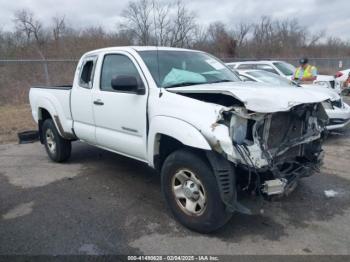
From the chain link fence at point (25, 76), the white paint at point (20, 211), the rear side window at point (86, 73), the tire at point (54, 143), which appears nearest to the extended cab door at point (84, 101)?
the rear side window at point (86, 73)

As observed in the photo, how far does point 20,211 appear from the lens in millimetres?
4410

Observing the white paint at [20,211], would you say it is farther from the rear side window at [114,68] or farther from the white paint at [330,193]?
the white paint at [330,193]

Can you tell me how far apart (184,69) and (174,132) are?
1.30m

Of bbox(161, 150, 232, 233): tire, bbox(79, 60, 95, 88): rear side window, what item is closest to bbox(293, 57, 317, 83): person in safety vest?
bbox(79, 60, 95, 88): rear side window

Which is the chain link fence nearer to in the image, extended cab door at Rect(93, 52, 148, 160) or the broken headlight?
extended cab door at Rect(93, 52, 148, 160)

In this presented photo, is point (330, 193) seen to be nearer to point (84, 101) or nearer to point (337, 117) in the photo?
point (337, 117)

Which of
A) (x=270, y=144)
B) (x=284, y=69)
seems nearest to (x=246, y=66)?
(x=284, y=69)

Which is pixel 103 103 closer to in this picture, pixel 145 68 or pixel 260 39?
pixel 145 68

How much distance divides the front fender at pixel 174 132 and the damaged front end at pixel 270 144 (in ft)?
0.42

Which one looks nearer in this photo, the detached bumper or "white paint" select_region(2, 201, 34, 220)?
"white paint" select_region(2, 201, 34, 220)

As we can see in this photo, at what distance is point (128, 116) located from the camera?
443cm

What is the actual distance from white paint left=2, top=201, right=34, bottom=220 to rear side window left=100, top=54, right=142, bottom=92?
1.84 m

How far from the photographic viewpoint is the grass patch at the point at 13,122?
9227mm

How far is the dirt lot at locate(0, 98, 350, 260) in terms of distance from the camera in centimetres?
348
